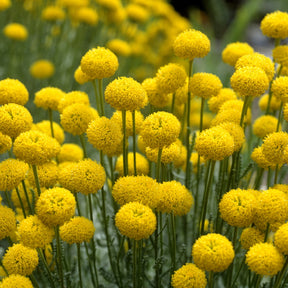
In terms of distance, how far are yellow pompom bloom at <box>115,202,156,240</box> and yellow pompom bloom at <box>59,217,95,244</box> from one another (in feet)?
0.35

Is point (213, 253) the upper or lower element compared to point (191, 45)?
lower

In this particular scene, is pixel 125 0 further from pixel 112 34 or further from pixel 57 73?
pixel 57 73

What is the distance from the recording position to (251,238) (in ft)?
2.65

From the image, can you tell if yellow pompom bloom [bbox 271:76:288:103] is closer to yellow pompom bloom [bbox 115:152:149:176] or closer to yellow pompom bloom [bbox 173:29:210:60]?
yellow pompom bloom [bbox 173:29:210:60]

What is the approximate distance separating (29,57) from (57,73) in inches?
9.3

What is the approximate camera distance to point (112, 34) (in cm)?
258

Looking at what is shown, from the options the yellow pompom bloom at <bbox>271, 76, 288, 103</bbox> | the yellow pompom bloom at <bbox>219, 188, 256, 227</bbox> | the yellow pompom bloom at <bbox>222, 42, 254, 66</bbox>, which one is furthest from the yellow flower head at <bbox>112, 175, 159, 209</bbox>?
the yellow pompom bloom at <bbox>222, 42, 254, 66</bbox>

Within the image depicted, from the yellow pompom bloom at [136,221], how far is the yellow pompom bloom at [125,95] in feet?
0.63

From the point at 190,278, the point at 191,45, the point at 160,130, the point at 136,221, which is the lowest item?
the point at 190,278

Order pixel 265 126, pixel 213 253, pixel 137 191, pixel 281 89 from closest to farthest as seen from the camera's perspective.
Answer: pixel 213 253
pixel 137 191
pixel 281 89
pixel 265 126

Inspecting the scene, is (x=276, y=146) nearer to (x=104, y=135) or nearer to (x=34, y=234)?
(x=104, y=135)

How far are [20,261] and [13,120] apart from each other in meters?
0.25

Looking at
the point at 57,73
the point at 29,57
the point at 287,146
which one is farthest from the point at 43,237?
the point at 29,57

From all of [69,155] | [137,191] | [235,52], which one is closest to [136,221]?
[137,191]
